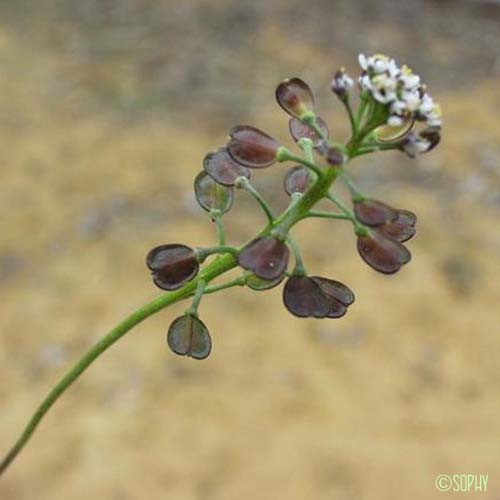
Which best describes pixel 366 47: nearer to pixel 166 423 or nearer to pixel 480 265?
pixel 480 265

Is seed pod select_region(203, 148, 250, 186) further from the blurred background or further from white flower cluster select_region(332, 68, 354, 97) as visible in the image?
the blurred background

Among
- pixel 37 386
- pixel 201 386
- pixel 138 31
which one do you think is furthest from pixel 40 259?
pixel 138 31

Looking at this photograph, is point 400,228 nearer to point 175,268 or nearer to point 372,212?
point 372,212

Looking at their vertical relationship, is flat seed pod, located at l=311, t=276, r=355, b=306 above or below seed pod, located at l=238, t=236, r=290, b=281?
above

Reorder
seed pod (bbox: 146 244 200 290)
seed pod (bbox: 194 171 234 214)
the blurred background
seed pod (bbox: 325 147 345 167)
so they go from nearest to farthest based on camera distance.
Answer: seed pod (bbox: 325 147 345 167) < seed pod (bbox: 146 244 200 290) < seed pod (bbox: 194 171 234 214) < the blurred background

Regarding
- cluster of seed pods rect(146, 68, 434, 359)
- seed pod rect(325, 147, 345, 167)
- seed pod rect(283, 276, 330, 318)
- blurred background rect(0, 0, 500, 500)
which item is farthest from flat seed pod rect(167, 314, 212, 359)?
blurred background rect(0, 0, 500, 500)

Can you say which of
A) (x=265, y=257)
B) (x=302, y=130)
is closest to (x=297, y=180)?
(x=302, y=130)

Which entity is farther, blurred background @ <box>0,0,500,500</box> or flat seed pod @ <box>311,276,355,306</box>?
blurred background @ <box>0,0,500,500</box>
